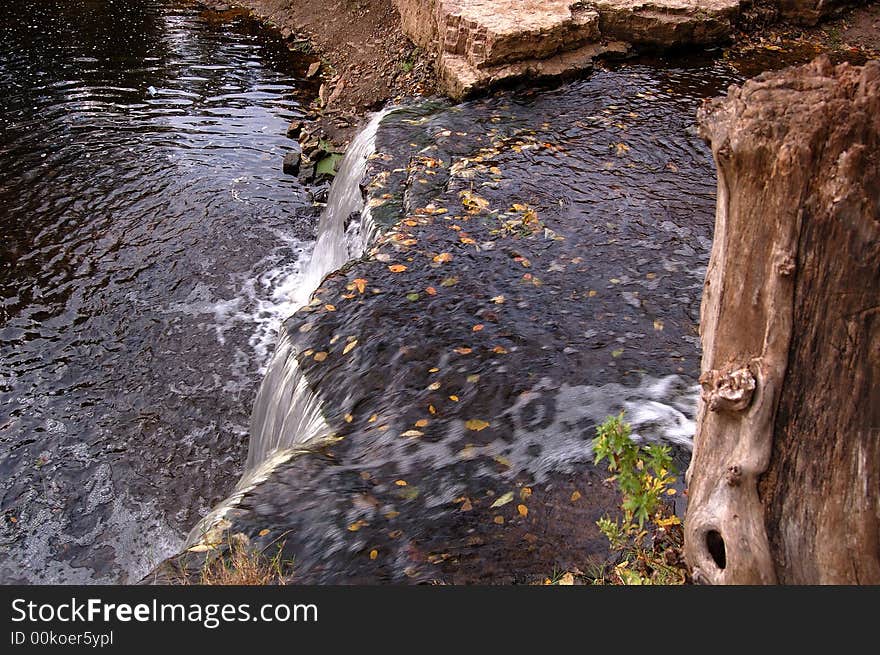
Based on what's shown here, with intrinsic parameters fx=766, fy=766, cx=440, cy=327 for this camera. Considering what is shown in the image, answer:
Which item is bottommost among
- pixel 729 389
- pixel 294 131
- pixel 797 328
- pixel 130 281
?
pixel 130 281

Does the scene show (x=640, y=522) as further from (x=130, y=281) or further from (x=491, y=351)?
(x=130, y=281)

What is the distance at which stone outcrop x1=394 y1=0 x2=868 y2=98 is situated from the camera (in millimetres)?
10312

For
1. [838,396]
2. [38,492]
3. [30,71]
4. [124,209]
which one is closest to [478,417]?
[838,396]

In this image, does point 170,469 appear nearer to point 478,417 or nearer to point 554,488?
point 478,417

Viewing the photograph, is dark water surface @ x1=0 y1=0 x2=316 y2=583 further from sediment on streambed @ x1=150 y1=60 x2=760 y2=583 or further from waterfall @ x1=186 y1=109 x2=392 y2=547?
sediment on streambed @ x1=150 y1=60 x2=760 y2=583

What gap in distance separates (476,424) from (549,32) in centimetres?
720

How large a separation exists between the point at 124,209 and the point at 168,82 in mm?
4907

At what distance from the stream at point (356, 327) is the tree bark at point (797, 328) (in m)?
1.36

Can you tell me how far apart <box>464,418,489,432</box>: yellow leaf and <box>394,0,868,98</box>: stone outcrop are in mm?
6306

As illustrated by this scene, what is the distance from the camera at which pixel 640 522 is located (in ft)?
12.0

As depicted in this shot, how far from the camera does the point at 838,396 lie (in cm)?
280

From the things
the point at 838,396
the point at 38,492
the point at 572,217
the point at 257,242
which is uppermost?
the point at 838,396

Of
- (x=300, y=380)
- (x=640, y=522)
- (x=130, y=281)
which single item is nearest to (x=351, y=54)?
(x=130, y=281)

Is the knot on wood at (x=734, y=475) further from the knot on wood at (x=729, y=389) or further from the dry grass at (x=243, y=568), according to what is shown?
the dry grass at (x=243, y=568)
